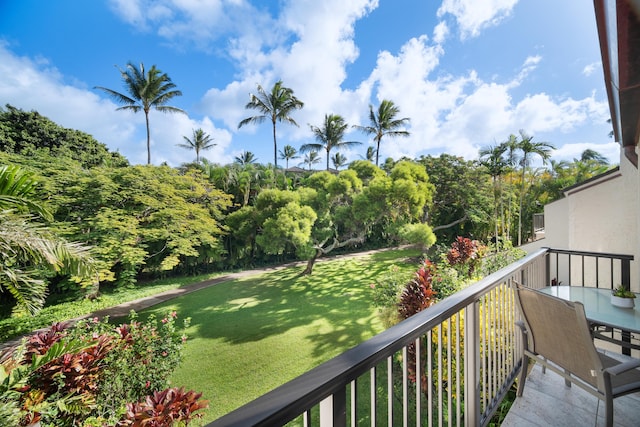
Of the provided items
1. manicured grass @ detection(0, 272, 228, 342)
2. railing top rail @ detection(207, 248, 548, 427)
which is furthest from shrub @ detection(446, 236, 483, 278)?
manicured grass @ detection(0, 272, 228, 342)

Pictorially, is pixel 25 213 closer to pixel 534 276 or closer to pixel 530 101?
pixel 534 276

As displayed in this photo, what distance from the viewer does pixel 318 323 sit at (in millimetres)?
6648

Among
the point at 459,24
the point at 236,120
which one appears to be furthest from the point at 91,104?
the point at 459,24

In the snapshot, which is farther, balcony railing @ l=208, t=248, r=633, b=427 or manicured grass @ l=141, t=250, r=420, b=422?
manicured grass @ l=141, t=250, r=420, b=422

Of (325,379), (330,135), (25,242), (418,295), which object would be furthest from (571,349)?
(330,135)

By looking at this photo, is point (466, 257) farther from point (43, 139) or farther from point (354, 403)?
point (43, 139)

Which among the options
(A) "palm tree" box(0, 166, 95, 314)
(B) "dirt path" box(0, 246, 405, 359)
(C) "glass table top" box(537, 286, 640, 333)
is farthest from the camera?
(B) "dirt path" box(0, 246, 405, 359)

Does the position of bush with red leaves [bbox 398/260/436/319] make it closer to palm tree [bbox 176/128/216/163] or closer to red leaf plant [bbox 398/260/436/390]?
red leaf plant [bbox 398/260/436/390]

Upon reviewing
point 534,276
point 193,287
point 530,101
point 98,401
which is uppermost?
point 530,101

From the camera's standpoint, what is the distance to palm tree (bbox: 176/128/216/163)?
80.5 feet

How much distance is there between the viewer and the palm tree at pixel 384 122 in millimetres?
18844

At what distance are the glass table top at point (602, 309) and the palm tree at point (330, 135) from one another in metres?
19.4

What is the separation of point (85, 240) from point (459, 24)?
44.1ft

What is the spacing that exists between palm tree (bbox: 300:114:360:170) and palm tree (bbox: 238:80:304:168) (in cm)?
366
